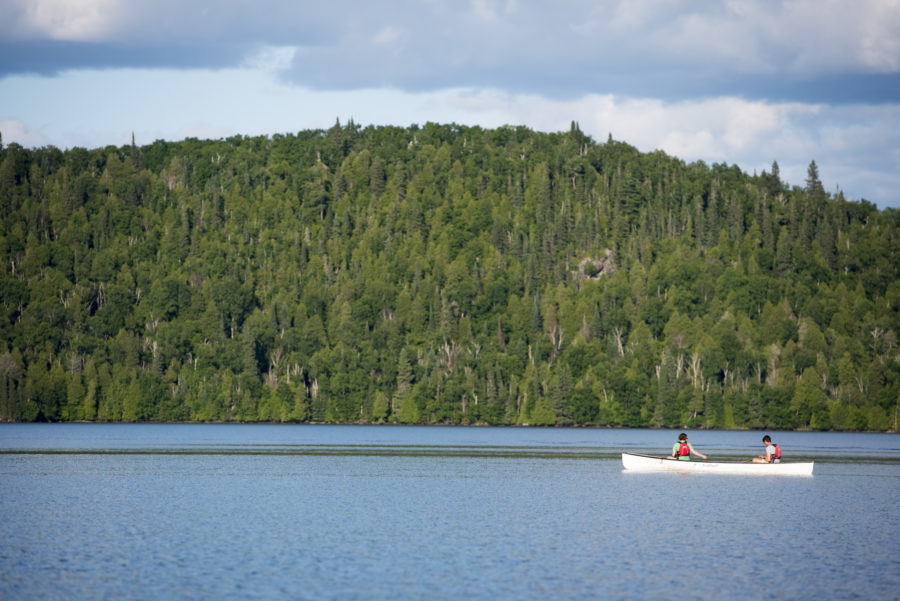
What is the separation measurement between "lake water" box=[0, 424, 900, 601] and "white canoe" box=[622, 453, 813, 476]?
32.6 inches

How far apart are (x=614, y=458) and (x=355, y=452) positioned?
29.3 m

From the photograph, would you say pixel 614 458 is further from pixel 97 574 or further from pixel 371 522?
pixel 97 574

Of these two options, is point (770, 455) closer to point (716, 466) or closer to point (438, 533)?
point (716, 466)

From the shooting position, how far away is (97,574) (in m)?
41.6

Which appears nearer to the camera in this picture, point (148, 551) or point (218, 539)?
point (148, 551)


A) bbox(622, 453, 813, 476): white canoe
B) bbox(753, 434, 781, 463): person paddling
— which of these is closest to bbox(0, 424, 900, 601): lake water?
bbox(622, 453, 813, 476): white canoe

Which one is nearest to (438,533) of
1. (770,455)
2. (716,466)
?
(716,466)

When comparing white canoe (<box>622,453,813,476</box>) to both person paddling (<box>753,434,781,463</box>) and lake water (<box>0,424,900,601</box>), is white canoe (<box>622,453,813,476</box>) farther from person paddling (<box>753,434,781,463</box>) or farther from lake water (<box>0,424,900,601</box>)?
person paddling (<box>753,434,781,463</box>)

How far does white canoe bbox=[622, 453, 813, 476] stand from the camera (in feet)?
294

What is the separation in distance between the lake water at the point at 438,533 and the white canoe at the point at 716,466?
828mm

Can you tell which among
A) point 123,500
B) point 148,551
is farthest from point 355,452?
point 148,551

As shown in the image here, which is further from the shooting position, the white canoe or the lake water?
the white canoe

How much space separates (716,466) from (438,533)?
43.1 metres

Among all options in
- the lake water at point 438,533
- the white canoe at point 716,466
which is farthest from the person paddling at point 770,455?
the lake water at point 438,533
